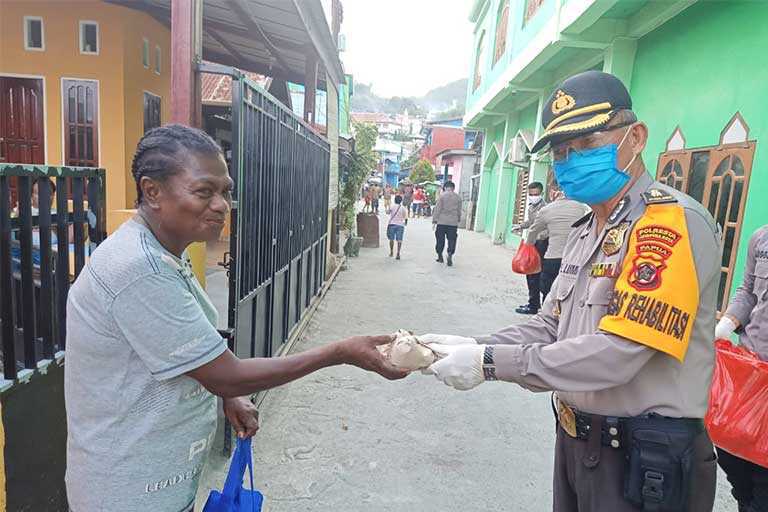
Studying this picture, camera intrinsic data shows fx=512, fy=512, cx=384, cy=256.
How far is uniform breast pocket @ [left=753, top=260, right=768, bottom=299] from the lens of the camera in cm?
255

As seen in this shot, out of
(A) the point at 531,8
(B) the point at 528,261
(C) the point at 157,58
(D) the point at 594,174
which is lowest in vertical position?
(B) the point at 528,261

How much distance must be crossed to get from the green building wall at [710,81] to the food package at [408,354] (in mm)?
4674

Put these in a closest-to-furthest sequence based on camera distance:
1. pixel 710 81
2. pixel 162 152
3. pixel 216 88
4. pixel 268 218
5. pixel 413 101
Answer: pixel 162 152 → pixel 268 218 → pixel 710 81 → pixel 216 88 → pixel 413 101

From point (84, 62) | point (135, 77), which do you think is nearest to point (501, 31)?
point (135, 77)

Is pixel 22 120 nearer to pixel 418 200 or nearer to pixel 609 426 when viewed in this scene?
pixel 609 426

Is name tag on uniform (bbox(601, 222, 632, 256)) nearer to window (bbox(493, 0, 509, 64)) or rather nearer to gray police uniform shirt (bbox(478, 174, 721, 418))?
gray police uniform shirt (bbox(478, 174, 721, 418))

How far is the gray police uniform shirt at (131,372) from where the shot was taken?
1.23 metres

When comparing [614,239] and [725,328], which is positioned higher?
[614,239]

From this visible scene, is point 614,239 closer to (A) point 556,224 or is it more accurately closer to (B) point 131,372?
(B) point 131,372

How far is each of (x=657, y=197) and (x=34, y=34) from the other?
824 cm

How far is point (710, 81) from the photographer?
6.00 meters

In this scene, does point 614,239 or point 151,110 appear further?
point 151,110

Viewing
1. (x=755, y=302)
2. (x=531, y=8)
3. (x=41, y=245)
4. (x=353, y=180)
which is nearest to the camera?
(x=41, y=245)

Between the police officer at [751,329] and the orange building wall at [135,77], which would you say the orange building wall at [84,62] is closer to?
the orange building wall at [135,77]
